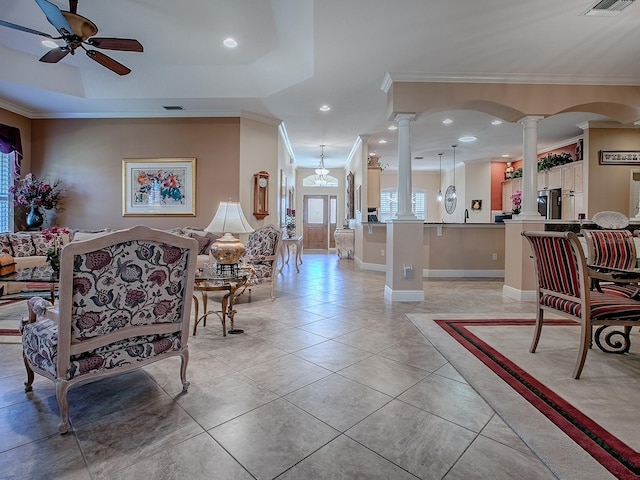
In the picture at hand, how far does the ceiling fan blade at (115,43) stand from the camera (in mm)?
3125

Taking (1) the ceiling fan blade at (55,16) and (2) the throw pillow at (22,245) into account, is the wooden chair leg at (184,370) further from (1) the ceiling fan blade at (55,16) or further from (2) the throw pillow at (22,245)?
(2) the throw pillow at (22,245)

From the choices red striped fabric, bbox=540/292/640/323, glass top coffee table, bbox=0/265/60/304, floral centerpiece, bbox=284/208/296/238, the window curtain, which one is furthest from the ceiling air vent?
the window curtain

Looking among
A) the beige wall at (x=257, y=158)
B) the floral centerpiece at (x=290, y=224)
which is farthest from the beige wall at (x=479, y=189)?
the beige wall at (x=257, y=158)

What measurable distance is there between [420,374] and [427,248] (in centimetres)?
442

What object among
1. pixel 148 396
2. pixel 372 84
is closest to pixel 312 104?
pixel 372 84

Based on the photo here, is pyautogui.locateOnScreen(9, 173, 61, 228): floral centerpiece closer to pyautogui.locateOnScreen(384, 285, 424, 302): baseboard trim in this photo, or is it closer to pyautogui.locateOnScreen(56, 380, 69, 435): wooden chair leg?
pyautogui.locateOnScreen(56, 380, 69, 435): wooden chair leg

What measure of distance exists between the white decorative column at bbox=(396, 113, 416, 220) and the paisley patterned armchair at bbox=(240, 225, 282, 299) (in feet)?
5.53

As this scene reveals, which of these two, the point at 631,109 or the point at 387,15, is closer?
the point at 387,15

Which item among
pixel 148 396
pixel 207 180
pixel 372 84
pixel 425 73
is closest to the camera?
pixel 148 396

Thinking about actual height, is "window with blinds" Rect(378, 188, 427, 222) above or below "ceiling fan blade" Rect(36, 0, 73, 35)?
below

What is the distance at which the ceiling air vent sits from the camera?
2881 mm

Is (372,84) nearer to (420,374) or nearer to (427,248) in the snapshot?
(427,248)

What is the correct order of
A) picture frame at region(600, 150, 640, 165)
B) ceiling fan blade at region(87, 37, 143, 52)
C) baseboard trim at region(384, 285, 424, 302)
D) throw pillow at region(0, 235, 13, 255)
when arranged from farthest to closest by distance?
picture frame at region(600, 150, 640, 165)
throw pillow at region(0, 235, 13, 255)
baseboard trim at region(384, 285, 424, 302)
ceiling fan blade at region(87, 37, 143, 52)

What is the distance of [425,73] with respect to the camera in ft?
14.0
